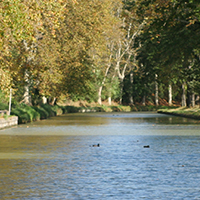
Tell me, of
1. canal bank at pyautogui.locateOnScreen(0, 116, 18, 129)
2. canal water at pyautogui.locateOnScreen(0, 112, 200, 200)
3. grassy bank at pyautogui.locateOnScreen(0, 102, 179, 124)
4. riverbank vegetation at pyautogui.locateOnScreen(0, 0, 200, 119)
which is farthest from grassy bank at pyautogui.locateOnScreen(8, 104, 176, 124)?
canal water at pyautogui.locateOnScreen(0, 112, 200, 200)

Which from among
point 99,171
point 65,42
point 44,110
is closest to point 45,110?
point 44,110

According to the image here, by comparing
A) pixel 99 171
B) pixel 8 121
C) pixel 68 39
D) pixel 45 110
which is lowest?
pixel 99 171

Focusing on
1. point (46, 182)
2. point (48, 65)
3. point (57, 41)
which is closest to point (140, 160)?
point (46, 182)

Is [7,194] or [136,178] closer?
[7,194]

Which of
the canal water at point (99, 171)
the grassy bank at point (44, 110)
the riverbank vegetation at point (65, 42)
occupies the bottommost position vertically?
the canal water at point (99, 171)

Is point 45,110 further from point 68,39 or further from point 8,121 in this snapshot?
point 8,121

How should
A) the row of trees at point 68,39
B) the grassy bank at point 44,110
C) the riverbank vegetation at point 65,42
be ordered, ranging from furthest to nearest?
the grassy bank at point 44,110 → the riverbank vegetation at point 65,42 → the row of trees at point 68,39

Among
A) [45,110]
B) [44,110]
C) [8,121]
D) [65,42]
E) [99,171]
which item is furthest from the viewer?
[45,110]

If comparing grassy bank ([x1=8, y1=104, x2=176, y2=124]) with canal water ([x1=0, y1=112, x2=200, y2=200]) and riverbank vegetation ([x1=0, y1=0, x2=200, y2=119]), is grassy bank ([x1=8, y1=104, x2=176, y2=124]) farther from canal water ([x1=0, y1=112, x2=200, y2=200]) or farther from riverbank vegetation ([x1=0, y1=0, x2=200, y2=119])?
canal water ([x1=0, y1=112, x2=200, y2=200])

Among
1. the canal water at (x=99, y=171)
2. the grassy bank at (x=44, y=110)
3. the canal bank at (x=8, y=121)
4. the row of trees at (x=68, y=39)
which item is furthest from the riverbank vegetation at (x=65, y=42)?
the canal water at (x=99, y=171)

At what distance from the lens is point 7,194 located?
9.86 metres

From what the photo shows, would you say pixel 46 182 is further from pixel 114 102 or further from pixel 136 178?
pixel 114 102

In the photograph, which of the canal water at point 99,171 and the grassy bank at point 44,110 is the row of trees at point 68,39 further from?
the canal water at point 99,171

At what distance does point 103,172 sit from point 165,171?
1.44m
